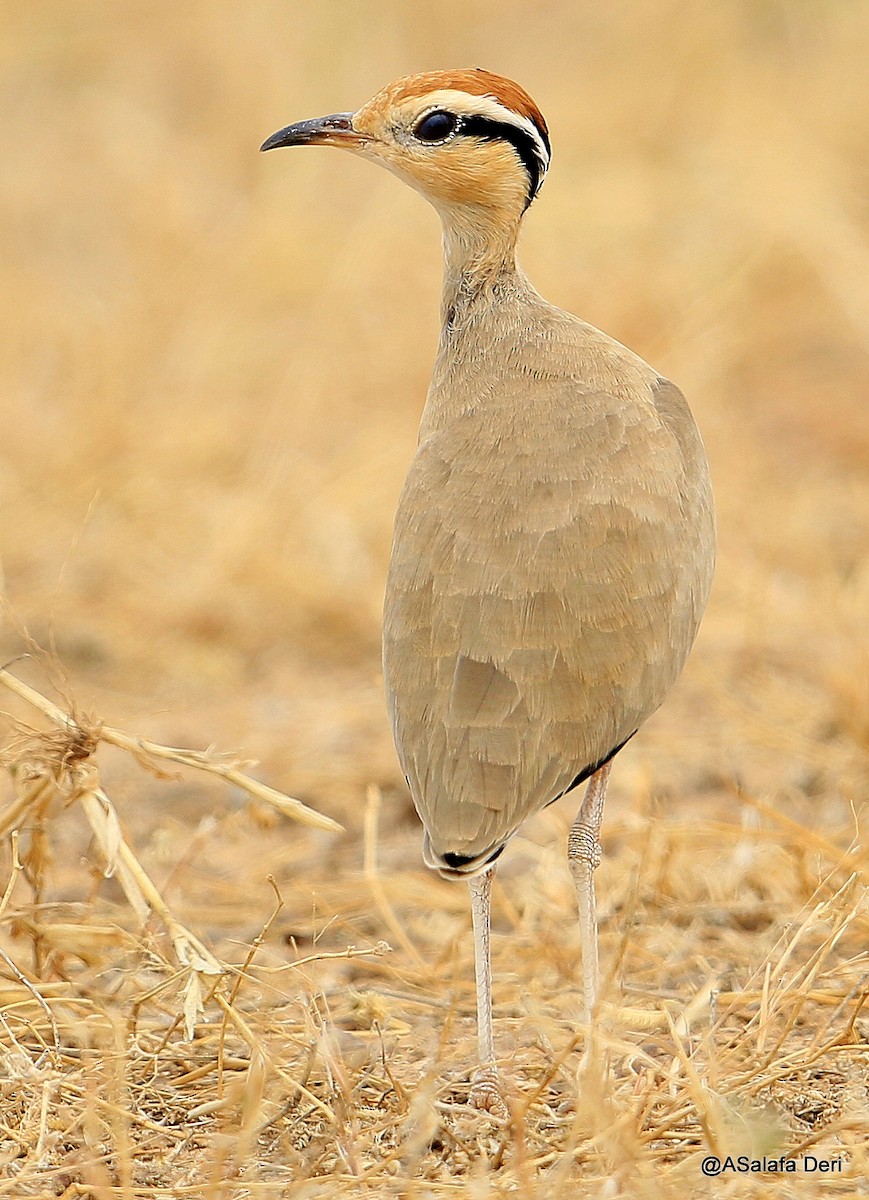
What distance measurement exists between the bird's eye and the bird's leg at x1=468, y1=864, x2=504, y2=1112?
160cm

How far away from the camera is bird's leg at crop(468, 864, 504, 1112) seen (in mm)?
3018

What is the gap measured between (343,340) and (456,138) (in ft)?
15.3

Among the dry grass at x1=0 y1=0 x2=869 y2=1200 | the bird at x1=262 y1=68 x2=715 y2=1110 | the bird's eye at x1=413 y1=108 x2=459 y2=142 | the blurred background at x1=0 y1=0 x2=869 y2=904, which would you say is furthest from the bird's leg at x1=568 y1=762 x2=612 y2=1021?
the bird's eye at x1=413 y1=108 x2=459 y2=142

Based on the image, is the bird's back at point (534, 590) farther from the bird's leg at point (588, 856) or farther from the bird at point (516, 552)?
the bird's leg at point (588, 856)

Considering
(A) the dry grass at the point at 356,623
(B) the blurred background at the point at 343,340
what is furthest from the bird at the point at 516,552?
(B) the blurred background at the point at 343,340

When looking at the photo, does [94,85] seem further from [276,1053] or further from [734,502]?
[276,1053]

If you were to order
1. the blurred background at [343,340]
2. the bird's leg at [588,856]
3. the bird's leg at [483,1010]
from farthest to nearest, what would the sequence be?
the blurred background at [343,340] < the bird's leg at [588,856] < the bird's leg at [483,1010]

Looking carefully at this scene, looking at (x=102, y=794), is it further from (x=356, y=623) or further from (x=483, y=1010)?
(x=356, y=623)

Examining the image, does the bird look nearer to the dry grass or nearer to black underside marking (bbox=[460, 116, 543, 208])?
black underside marking (bbox=[460, 116, 543, 208])

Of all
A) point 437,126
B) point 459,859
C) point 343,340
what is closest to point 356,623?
point 343,340

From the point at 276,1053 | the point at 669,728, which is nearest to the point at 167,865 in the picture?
the point at 276,1053

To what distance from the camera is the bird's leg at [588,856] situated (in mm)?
3234

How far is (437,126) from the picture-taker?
3389 millimetres

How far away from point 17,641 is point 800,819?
3.18 metres
